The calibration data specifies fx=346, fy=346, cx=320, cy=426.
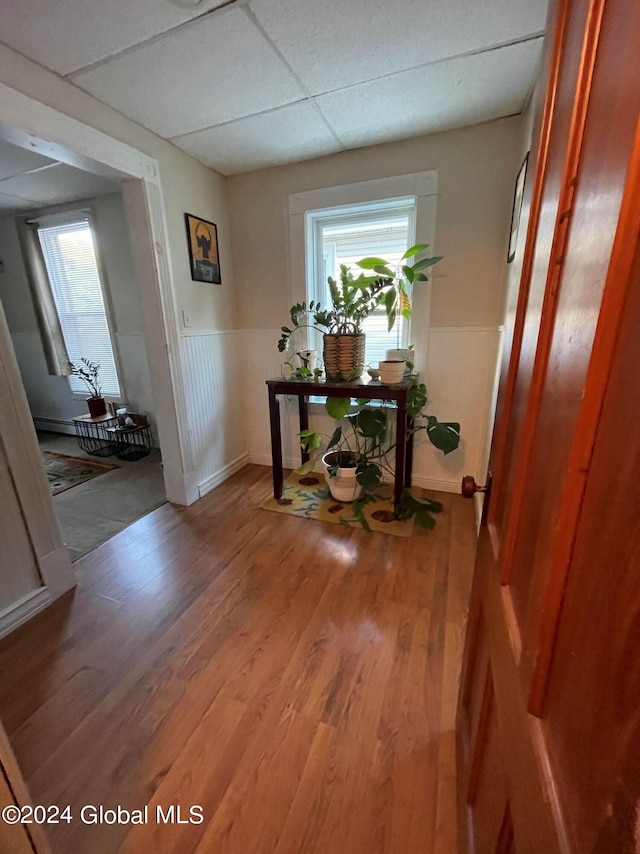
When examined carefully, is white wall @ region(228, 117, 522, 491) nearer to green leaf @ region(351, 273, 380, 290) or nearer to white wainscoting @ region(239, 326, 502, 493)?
white wainscoting @ region(239, 326, 502, 493)

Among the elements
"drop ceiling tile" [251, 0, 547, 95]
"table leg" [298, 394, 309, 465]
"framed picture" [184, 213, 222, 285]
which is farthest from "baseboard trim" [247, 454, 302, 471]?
"drop ceiling tile" [251, 0, 547, 95]

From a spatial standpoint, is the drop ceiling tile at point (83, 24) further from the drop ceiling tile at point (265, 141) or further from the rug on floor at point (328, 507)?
the rug on floor at point (328, 507)

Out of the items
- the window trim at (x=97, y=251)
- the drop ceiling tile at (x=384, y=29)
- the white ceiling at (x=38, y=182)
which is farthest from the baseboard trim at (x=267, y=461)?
the drop ceiling tile at (x=384, y=29)

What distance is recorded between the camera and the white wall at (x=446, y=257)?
2021mm

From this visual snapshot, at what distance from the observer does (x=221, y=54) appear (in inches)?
55.1

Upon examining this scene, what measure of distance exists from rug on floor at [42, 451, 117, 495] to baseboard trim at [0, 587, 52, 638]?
4.31ft

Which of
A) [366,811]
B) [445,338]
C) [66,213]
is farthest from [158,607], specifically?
[66,213]

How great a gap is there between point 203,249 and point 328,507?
1.98 m

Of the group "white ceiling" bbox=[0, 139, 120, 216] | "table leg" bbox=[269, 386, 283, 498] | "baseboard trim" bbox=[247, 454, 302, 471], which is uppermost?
"white ceiling" bbox=[0, 139, 120, 216]

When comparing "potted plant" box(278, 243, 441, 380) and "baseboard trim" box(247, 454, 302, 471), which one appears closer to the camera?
"potted plant" box(278, 243, 441, 380)

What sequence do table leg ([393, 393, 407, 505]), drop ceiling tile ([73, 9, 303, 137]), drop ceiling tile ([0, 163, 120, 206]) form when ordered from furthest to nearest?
drop ceiling tile ([0, 163, 120, 206]) < table leg ([393, 393, 407, 505]) < drop ceiling tile ([73, 9, 303, 137])

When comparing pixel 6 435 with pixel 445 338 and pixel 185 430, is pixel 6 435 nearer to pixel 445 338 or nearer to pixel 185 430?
pixel 185 430

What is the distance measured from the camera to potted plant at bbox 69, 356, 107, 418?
3.59 m

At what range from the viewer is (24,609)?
1.50m
